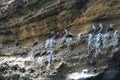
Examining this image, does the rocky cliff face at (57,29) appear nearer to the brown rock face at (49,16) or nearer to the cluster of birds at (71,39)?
the brown rock face at (49,16)

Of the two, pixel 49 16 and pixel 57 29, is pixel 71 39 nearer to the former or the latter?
pixel 57 29

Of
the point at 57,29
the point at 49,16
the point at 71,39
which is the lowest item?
the point at 71,39

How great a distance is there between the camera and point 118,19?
29.7 metres

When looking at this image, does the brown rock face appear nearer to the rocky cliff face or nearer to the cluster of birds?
the rocky cliff face

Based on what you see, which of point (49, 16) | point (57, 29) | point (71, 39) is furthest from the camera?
point (49, 16)

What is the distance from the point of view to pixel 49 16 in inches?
1420

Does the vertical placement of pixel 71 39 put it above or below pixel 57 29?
below

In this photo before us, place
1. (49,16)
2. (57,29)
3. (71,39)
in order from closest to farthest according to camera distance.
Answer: (71,39)
(57,29)
(49,16)

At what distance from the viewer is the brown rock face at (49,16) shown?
30.7 m

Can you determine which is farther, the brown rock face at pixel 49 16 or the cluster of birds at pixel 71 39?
the brown rock face at pixel 49 16

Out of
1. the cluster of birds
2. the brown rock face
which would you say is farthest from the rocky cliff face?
the cluster of birds

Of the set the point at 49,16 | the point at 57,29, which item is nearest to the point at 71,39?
the point at 57,29

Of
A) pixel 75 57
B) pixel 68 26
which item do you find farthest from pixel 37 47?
pixel 75 57

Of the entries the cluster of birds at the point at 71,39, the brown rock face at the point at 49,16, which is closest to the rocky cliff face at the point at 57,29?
the brown rock face at the point at 49,16
